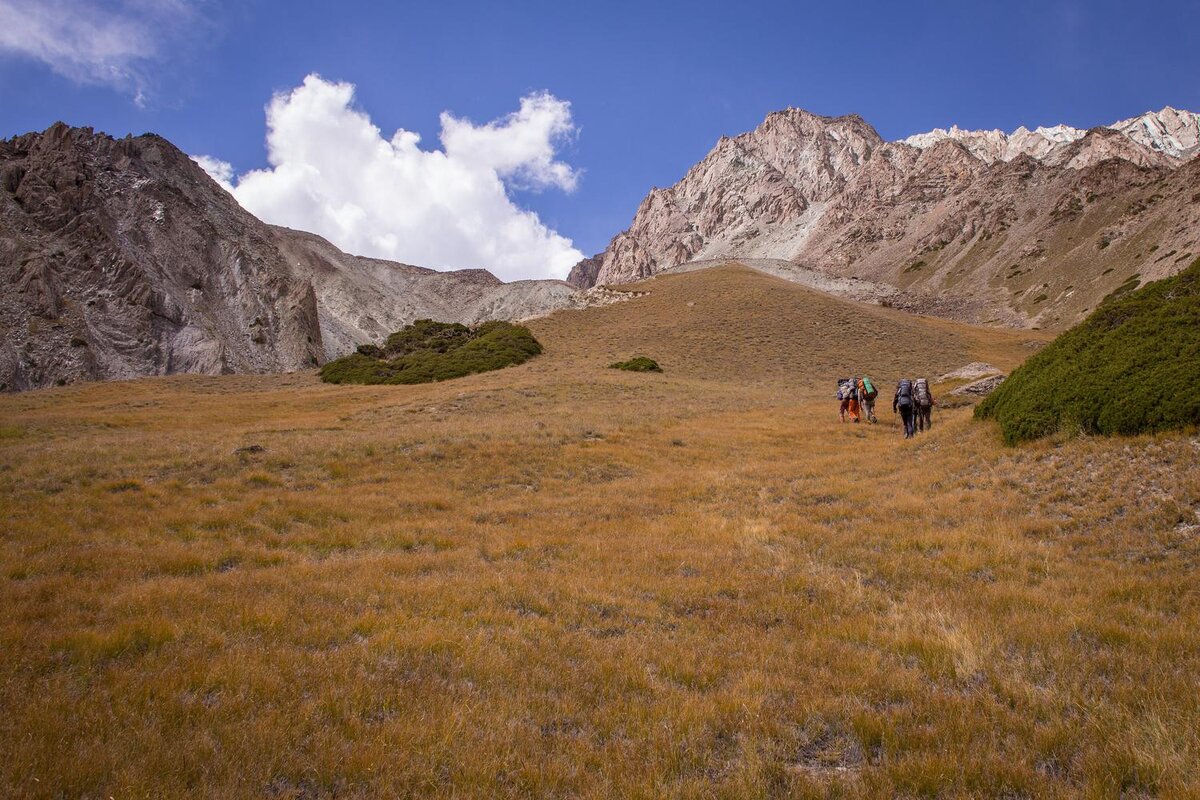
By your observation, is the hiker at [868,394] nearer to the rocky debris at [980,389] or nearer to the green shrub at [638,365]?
the rocky debris at [980,389]

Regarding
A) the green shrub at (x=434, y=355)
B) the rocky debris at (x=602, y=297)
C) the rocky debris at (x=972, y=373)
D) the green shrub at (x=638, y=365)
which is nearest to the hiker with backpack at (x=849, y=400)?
the rocky debris at (x=972, y=373)

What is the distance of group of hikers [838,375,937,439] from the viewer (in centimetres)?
2153

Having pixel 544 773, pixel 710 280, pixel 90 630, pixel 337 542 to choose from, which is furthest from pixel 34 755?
pixel 710 280

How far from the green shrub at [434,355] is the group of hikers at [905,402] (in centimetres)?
2948

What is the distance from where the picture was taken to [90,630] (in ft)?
20.6

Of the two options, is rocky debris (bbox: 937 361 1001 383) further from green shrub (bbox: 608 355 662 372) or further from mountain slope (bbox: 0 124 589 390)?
mountain slope (bbox: 0 124 589 390)

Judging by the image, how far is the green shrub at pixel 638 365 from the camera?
46094mm

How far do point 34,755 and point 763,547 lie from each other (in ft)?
30.8

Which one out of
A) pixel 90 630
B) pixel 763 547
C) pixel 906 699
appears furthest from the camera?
pixel 763 547

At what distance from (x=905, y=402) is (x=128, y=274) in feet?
277

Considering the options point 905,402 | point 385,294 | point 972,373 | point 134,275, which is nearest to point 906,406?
point 905,402

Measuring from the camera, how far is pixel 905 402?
21.5m

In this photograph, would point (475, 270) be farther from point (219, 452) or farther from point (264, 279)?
point (219, 452)

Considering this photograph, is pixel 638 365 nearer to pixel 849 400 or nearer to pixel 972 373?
pixel 849 400
